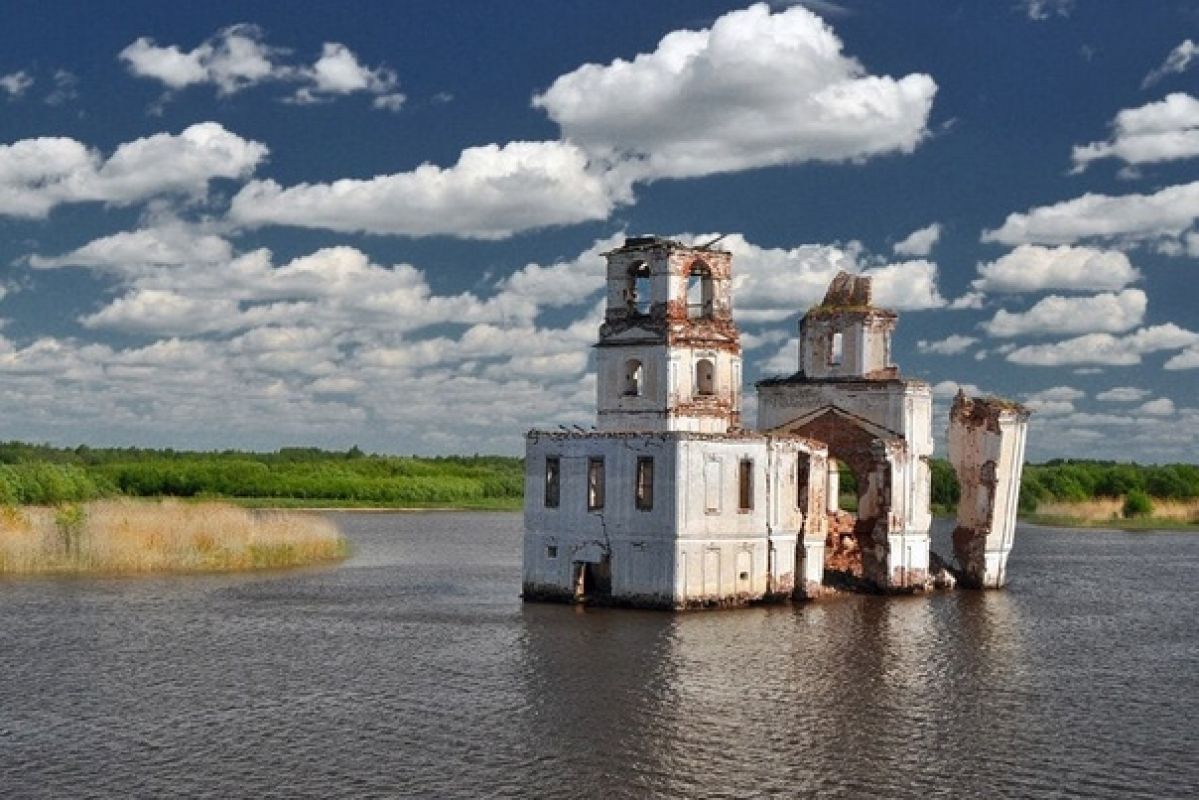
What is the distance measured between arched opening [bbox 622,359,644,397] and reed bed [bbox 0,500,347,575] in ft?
67.8

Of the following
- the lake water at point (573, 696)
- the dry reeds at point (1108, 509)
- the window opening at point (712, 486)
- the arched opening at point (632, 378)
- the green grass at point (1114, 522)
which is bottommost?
the lake water at point (573, 696)

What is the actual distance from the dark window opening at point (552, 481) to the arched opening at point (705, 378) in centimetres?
551

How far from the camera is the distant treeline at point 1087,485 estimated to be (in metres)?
125

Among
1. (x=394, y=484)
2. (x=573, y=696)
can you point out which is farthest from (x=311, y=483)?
(x=573, y=696)

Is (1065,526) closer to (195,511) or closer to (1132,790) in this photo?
(195,511)

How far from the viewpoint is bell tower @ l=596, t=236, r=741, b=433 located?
4625 cm

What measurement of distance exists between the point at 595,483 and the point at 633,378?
4622mm

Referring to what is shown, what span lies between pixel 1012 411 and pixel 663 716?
3052cm

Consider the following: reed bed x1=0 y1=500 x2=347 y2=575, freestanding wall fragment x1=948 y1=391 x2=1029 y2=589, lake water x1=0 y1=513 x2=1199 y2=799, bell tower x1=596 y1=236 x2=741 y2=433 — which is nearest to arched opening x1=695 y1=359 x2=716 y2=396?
bell tower x1=596 y1=236 x2=741 y2=433

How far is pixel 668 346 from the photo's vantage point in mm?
45969

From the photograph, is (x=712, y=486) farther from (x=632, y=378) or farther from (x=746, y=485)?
(x=632, y=378)

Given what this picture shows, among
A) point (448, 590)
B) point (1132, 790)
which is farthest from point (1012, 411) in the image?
point (1132, 790)

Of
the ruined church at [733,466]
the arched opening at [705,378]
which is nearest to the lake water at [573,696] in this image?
the ruined church at [733,466]

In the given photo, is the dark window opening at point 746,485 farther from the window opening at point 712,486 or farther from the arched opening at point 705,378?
the arched opening at point 705,378
